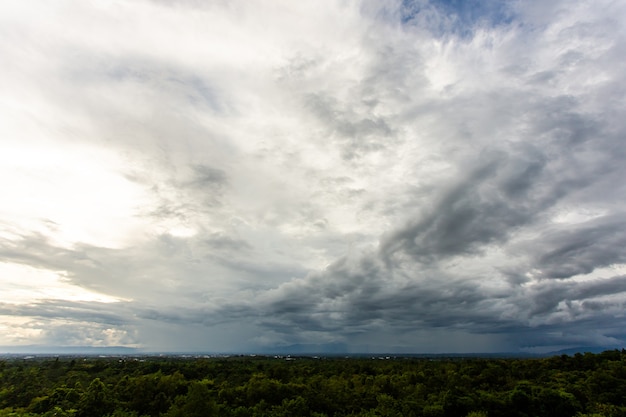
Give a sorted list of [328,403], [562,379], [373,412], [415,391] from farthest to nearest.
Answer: [562,379], [415,391], [328,403], [373,412]

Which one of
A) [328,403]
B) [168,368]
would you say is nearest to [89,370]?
[168,368]

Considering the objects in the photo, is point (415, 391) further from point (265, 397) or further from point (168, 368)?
point (168, 368)

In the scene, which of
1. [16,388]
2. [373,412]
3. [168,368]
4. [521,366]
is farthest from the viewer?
[168,368]

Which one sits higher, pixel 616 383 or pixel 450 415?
pixel 616 383

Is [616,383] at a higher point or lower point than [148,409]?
higher

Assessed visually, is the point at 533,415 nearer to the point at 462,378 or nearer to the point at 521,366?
the point at 462,378

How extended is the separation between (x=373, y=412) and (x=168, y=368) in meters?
121

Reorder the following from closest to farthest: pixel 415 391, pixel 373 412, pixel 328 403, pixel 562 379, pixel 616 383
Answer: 1. pixel 373 412
2. pixel 328 403
3. pixel 616 383
4. pixel 415 391
5. pixel 562 379

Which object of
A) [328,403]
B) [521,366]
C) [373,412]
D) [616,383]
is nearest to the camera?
Result: [373,412]

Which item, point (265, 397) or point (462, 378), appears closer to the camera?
point (265, 397)

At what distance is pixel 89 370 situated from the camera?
15488cm

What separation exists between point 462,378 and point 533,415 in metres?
35.2

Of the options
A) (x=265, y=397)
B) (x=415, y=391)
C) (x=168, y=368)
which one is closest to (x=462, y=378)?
(x=415, y=391)

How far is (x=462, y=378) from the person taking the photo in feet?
313
